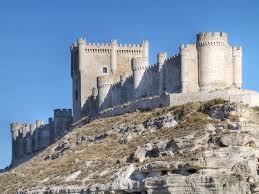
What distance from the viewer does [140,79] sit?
8819 cm

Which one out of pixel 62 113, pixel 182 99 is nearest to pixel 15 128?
pixel 62 113

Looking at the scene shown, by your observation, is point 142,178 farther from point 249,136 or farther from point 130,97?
point 130,97

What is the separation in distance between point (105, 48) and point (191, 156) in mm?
38495

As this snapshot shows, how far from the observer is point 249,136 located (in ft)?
211

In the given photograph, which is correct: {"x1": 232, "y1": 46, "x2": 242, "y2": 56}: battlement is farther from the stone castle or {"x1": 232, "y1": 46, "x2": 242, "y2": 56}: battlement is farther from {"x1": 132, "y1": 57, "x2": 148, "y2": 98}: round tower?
{"x1": 132, "y1": 57, "x2": 148, "y2": 98}: round tower

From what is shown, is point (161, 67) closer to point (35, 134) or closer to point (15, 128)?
point (35, 134)

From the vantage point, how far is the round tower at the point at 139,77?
3462 inches

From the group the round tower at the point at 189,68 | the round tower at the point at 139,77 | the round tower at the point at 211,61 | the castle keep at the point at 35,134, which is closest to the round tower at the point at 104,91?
the round tower at the point at 139,77

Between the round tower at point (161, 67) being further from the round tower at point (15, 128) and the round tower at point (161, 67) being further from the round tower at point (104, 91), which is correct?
the round tower at point (15, 128)

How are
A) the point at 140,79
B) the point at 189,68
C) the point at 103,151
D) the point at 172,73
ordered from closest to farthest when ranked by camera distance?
1. the point at 103,151
2. the point at 189,68
3. the point at 172,73
4. the point at 140,79

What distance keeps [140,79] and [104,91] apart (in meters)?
7.38

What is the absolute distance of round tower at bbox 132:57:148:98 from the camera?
289ft

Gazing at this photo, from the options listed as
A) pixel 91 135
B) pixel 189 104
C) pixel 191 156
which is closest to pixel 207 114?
pixel 189 104

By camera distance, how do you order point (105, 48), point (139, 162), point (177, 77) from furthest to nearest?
point (105, 48)
point (177, 77)
point (139, 162)
